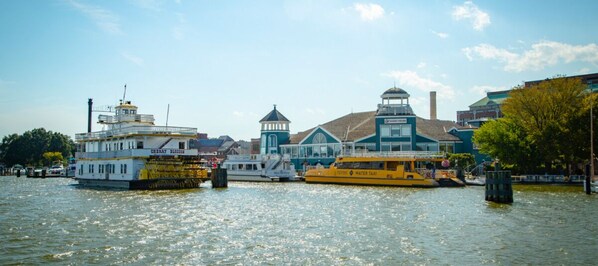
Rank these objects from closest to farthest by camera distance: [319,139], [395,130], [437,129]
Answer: [395,130] < [319,139] < [437,129]

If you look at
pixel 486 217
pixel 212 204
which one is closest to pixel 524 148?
pixel 486 217

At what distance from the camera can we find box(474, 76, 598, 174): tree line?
51.8 meters

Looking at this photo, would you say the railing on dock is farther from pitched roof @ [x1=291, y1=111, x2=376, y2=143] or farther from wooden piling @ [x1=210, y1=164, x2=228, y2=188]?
wooden piling @ [x1=210, y1=164, x2=228, y2=188]

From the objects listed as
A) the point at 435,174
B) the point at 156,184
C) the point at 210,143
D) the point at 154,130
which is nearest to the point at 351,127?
the point at 435,174

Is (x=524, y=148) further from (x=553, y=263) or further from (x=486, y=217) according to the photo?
(x=553, y=263)

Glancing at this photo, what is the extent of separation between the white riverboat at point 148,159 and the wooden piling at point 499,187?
992 inches

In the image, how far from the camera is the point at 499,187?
36062 mm

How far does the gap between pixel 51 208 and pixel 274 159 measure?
34.3 m

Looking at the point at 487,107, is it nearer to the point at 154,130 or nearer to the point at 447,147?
the point at 447,147

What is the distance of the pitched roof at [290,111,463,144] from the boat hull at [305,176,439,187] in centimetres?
1424

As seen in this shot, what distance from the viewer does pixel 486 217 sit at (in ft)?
92.6

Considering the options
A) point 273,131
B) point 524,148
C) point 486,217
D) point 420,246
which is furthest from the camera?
point 273,131

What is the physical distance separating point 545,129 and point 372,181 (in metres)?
16.5

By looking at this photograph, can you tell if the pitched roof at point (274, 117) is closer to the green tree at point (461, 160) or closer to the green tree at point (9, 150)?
the green tree at point (461, 160)
